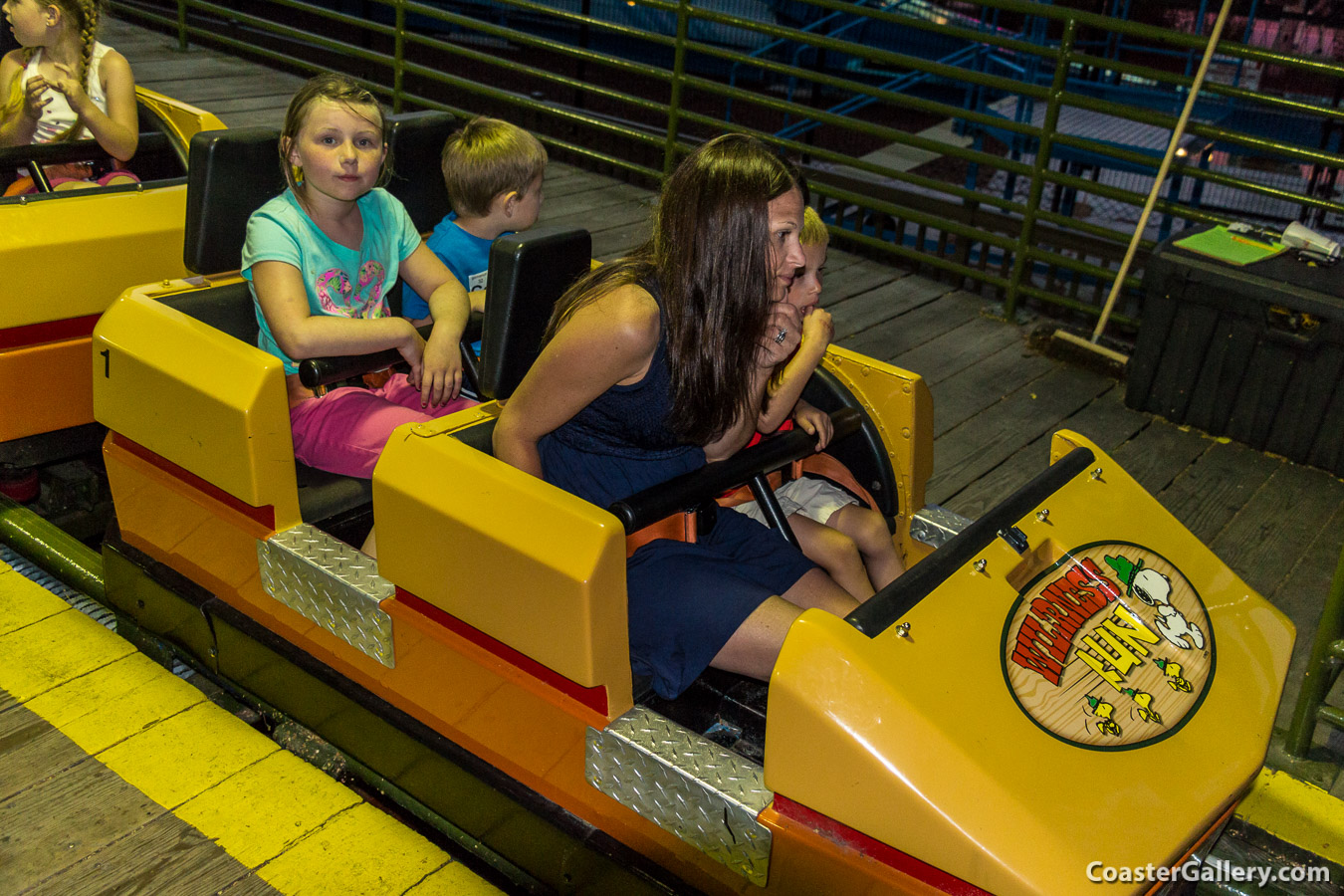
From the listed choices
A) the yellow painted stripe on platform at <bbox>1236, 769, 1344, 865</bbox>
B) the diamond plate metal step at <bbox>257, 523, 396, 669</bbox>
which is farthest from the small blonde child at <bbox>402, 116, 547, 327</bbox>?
the yellow painted stripe on platform at <bbox>1236, 769, 1344, 865</bbox>

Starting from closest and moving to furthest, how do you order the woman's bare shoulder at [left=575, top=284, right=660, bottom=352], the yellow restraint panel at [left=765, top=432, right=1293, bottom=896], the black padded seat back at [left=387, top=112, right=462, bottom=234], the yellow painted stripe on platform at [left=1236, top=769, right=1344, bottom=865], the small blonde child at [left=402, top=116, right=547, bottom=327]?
the yellow restraint panel at [left=765, top=432, right=1293, bottom=896]
the woman's bare shoulder at [left=575, top=284, right=660, bottom=352]
the yellow painted stripe on platform at [left=1236, top=769, right=1344, bottom=865]
the small blonde child at [left=402, top=116, right=547, bottom=327]
the black padded seat back at [left=387, top=112, right=462, bottom=234]

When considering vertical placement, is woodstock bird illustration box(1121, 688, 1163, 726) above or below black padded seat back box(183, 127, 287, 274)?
below

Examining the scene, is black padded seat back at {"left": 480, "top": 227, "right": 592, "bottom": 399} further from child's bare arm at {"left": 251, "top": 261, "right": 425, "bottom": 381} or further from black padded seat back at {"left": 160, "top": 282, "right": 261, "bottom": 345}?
black padded seat back at {"left": 160, "top": 282, "right": 261, "bottom": 345}

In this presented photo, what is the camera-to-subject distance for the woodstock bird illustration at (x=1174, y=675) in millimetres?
1375

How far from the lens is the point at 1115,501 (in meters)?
1.62

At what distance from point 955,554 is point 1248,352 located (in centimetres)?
196

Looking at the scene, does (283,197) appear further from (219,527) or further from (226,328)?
(219,527)

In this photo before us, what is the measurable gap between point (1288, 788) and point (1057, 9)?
2335 millimetres

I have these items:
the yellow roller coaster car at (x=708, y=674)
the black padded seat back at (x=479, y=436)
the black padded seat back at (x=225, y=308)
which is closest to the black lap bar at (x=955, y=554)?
the yellow roller coaster car at (x=708, y=674)

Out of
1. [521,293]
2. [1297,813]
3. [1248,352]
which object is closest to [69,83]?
[521,293]

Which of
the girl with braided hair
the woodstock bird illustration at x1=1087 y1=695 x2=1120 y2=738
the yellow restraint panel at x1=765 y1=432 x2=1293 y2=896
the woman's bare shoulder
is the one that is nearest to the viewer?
the yellow restraint panel at x1=765 y1=432 x2=1293 y2=896

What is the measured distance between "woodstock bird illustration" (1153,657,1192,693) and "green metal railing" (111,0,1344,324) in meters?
1.99

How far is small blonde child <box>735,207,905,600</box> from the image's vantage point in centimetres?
168

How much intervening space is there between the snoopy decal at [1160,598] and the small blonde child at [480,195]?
1.19 metres
